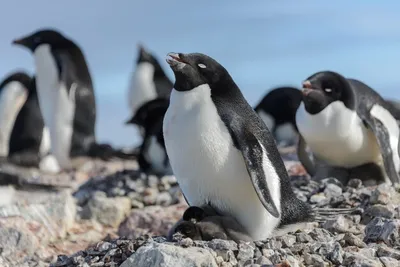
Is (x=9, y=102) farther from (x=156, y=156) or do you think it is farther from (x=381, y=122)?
(x=381, y=122)

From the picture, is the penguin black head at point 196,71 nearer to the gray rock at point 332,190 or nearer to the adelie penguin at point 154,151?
the gray rock at point 332,190

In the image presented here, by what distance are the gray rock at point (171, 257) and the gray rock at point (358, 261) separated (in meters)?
0.75

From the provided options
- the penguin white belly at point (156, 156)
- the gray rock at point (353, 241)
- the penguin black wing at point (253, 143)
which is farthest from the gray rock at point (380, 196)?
the penguin white belly at point (156, 156)

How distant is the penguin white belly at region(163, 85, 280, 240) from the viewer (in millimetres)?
5195

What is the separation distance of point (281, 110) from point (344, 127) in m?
6.26

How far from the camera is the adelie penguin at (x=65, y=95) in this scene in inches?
519

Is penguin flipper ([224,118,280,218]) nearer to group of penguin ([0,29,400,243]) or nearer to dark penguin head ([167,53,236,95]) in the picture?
group of penguin ([0,29,400,243])

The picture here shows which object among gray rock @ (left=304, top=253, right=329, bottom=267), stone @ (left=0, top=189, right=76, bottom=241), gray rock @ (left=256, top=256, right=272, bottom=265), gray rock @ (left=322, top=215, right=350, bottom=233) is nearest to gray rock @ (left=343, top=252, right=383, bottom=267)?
gray rock @ (left=304, top=253, right=329, bottom=267)

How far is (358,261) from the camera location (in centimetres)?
466

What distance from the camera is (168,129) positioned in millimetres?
5324

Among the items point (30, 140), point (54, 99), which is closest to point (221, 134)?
point (54, 99)

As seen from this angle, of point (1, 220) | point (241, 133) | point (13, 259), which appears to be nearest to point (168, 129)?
point (241, 133)

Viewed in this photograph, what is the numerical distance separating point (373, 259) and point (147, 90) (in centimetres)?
1205

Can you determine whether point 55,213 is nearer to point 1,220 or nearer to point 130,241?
point 1,220
